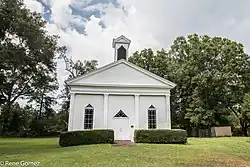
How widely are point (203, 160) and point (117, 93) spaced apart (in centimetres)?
1213

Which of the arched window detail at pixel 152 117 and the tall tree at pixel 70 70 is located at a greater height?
the tall tree at pixel 70 70

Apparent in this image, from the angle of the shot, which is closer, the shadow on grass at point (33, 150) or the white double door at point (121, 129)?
the shadow on grass at point (33, 150)

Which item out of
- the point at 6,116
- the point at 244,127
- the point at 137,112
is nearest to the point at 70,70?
the point at 6,116

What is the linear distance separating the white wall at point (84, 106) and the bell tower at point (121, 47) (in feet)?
17.3

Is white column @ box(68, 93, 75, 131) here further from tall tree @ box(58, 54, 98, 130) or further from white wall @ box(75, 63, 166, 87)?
tall tree @ box(58, 54, 98, 130)

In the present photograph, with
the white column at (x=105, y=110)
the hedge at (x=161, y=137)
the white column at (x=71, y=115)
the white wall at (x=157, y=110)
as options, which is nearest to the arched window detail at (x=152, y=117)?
the white wall at (x=157, y=110)

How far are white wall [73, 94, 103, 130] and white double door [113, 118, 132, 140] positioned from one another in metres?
1.32

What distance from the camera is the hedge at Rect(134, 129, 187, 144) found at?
18.0m

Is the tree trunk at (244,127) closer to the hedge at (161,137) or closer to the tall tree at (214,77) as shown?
the tall tree at (214,77)

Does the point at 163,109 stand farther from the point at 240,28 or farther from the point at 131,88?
the point at 240,28

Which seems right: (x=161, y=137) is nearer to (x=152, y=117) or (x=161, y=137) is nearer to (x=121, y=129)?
(x=152, y=117)

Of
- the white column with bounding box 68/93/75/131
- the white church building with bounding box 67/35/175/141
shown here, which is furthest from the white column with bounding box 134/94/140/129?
the white column with bounding box 68/93/75/131

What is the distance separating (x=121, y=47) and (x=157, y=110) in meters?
7.64

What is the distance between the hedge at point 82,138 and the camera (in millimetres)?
17172
